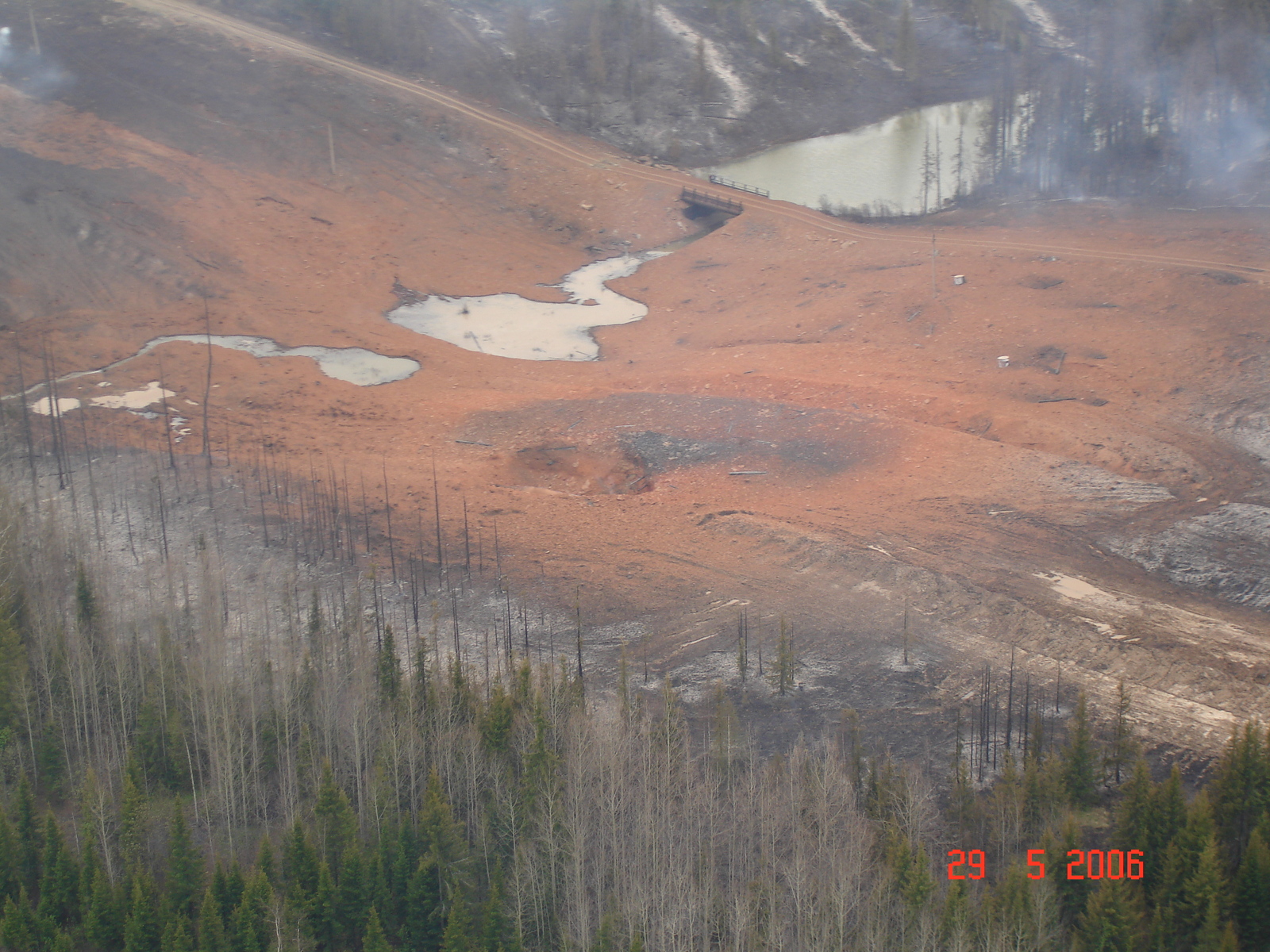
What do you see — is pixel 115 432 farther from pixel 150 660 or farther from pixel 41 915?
pixel 41 915

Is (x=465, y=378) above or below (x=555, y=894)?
above

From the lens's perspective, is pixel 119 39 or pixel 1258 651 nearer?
pixel 1258 651

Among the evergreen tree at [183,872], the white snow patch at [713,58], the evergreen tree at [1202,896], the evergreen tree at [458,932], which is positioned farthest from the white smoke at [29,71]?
→ the evergreen tree at [1202,896]

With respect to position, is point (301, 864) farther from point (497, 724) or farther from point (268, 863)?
point (497, 724)

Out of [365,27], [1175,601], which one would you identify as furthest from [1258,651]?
[365,27]

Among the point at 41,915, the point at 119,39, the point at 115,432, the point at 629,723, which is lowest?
the point at 41,915

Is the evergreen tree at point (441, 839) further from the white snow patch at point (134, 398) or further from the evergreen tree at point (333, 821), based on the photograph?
the white snow patch at point (134, 398)

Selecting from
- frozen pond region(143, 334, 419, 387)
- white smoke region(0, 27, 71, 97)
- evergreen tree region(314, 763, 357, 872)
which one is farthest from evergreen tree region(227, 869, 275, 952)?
white smoke region(0, 27, 71, 97)

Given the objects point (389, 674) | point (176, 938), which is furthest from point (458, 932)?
point (389, 674)
